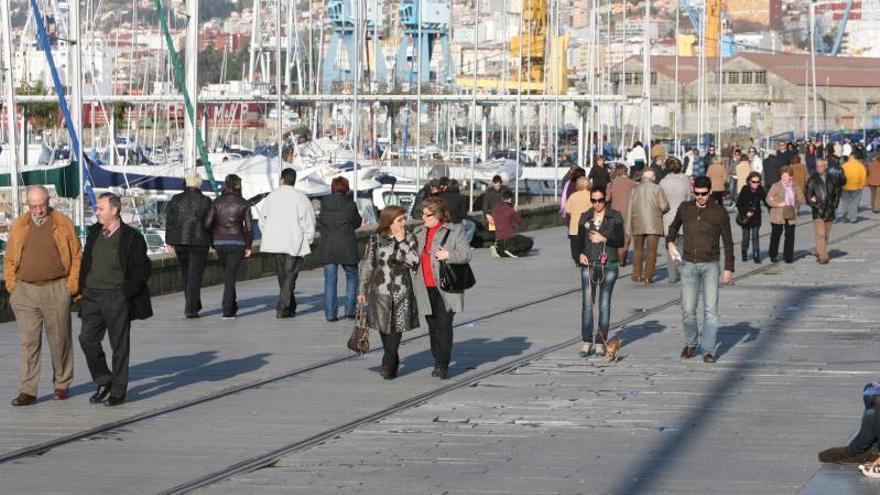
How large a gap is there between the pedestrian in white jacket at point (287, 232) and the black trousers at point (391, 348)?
5.27 m

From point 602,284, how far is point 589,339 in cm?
53

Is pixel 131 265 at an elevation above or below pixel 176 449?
above

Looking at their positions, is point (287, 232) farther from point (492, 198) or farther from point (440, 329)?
point (492, 198)

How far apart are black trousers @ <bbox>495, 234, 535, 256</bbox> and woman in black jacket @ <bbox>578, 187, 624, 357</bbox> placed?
14126mm

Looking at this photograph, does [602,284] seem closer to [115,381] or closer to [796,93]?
[115,381]

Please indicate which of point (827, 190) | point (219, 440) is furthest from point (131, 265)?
point (827, 190)

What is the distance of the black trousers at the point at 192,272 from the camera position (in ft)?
66.4

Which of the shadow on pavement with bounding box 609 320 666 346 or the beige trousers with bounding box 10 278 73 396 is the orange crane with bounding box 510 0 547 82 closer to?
the shadow on pavement with bounding box 609 320 666 346

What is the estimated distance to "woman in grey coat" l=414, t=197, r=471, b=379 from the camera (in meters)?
15.0

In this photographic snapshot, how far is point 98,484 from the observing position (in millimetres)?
10336

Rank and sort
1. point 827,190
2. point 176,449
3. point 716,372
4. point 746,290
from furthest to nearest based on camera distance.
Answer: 1. point 827,190
2. point 746,290
3. point 716,372
4. point 176,449

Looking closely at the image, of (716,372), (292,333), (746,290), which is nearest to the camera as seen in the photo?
(716,372)

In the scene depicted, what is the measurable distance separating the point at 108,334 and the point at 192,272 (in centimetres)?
677

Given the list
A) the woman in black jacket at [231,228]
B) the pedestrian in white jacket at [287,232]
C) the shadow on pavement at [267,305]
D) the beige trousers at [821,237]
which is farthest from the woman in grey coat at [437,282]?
the beige trousers at [821,237]
